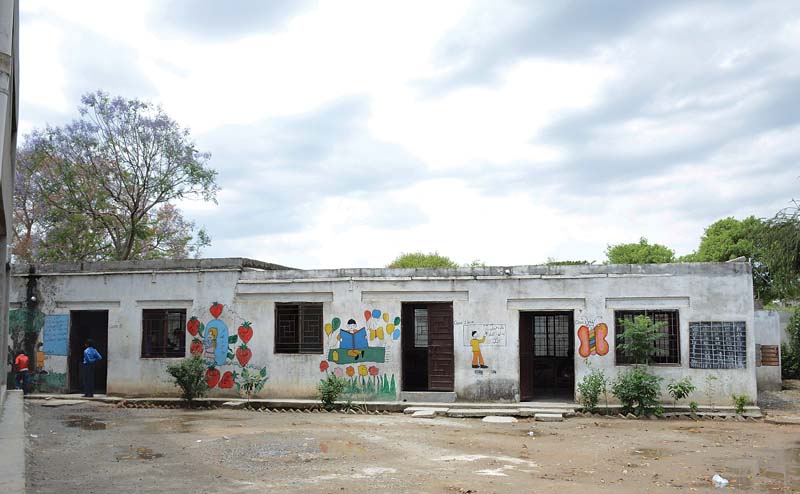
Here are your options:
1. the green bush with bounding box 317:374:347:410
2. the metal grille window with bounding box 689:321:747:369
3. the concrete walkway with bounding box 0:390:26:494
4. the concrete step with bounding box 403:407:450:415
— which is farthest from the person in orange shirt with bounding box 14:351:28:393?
the metal grille window with bounding box 689:321:747:369

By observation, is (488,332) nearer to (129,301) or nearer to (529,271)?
(529,271)

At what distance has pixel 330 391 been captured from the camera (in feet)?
54.0

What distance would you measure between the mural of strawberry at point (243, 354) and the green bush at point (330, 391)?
2482mm

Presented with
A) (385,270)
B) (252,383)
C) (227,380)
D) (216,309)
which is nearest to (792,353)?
(385,270)

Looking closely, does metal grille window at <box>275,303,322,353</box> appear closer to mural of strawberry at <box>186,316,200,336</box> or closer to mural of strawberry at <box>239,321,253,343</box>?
mural of strawberry at <box>239,321,253,343</box>

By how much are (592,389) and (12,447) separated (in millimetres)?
11136

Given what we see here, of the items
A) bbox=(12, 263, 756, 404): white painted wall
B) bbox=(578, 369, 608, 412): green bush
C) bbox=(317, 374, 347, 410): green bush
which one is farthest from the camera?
bbox=(317, 374, 347, 410): green bush

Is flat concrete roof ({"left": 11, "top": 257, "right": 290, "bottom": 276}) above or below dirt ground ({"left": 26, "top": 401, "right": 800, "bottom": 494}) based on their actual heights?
above

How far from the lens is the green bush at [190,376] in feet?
57.4

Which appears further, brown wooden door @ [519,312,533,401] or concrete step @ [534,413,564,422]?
brown wooden door @ [519,312,533,401]

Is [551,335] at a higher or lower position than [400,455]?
higher

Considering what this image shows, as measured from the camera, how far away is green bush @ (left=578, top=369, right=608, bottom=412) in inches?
607

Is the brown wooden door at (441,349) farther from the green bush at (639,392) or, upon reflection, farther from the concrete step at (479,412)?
the green bush at (639,392)

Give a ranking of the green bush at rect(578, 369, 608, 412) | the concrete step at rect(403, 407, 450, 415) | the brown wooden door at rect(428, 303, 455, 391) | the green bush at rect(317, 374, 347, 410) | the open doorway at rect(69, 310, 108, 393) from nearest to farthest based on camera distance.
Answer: the green bush at rect(578, 369, 608, 412) → the concrete step at rect(403, 407, 450, 415) → the green bush at rect(317, 374, 347, 410) → the brown wooden door at rect(428, 303, 455, 391) → the open doorway at rect(69, 310, 108, 393)
